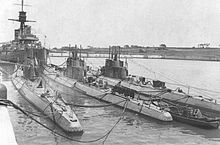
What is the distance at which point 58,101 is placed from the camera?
21.2 meters

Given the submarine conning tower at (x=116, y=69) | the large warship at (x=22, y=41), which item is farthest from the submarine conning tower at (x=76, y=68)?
the large warship at (x=22, y=41)

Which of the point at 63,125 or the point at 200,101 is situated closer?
the point at 63,125

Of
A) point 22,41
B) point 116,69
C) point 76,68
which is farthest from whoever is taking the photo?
point 22,41

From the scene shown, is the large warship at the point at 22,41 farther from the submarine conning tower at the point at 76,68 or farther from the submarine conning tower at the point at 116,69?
the submarine conning tower at the point at 116,69

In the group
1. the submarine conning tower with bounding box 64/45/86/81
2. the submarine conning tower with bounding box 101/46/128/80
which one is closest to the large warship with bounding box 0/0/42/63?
the submarine conning tower with bounding box 64/45/86/81

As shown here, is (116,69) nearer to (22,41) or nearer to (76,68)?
(76,68)

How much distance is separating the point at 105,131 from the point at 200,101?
11094mm

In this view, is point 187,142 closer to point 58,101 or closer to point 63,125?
point 63,125

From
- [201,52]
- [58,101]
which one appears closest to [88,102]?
[58,101]

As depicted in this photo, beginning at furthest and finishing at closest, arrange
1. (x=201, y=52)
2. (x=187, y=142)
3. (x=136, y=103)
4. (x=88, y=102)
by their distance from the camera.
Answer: (x=201, y=52) < (x=88, y=102) < (x=136, y=103) < (x=187, y=142)

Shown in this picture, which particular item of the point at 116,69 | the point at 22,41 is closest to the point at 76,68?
the point at 116,69

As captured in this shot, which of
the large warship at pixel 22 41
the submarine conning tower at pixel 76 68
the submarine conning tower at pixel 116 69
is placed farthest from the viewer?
the large warship at pixel 22 41

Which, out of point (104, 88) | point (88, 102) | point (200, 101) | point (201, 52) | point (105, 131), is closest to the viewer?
point (105, 131)

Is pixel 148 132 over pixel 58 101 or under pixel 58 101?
under
